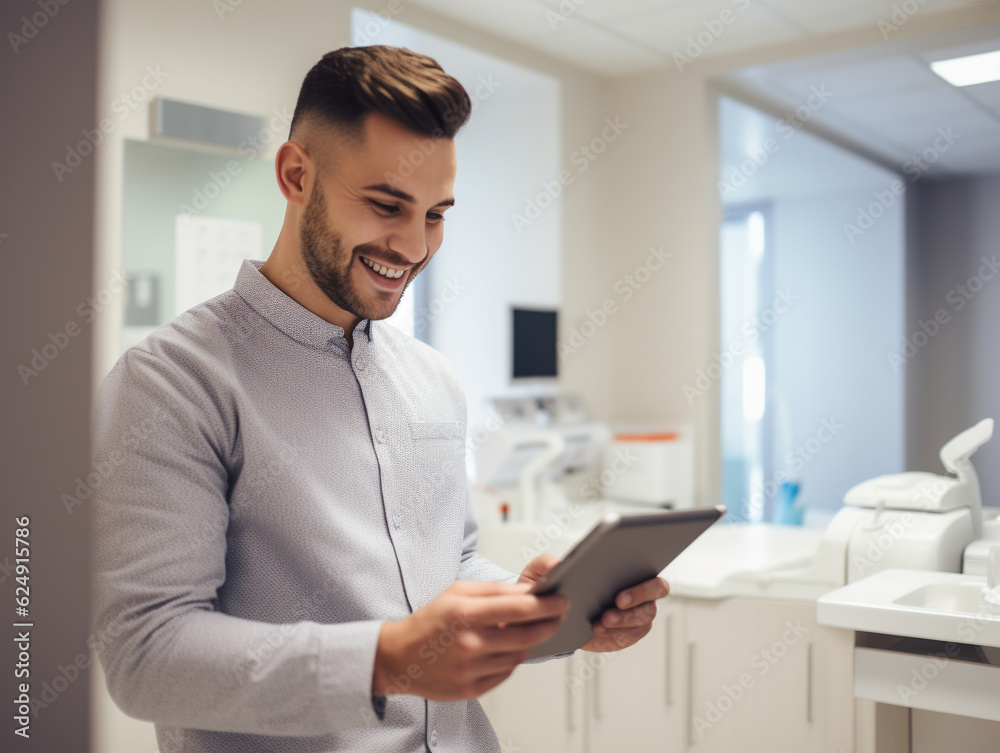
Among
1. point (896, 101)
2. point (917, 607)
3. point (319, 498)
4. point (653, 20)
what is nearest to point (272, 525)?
point (319, 498)

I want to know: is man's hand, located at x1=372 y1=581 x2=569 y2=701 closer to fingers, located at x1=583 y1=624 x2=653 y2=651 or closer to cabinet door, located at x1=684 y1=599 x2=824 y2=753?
fingers, located at x1=583 y1=624 x2=653 y2=651

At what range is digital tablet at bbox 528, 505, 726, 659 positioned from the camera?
76 centimetres

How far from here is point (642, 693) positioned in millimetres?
2510

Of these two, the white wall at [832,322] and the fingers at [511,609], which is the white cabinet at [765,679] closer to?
the fingers at [511,609]

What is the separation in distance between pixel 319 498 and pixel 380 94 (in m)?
0.43

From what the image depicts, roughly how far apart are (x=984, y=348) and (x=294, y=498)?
20.3 ft

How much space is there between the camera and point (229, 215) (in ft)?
7.97

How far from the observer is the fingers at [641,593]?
37.6 inches

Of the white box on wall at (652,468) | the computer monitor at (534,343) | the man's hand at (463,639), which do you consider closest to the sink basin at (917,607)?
the white box on wall at (652,468)

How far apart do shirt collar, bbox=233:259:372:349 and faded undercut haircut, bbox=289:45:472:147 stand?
0.60 ft

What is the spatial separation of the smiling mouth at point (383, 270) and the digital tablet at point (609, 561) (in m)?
0.38

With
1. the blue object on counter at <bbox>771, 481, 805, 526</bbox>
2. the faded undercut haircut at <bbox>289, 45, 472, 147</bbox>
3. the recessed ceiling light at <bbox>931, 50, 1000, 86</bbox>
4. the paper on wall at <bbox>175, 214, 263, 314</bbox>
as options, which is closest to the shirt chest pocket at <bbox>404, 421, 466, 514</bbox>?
the faded undercut haircut at <bbox>289, 45, 472, 147</bbox>

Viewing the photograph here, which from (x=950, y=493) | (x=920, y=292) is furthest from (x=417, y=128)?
(x=920, y=292)

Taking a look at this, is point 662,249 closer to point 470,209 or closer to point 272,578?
point 470,209
